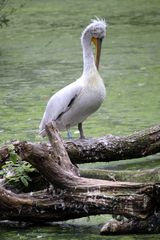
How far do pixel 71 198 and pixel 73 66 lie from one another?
4506mm

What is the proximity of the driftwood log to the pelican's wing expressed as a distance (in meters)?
1.21

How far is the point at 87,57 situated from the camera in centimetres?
518

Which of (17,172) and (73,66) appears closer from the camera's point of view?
(17,172)

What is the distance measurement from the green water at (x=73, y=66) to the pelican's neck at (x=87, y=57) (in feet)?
1.69

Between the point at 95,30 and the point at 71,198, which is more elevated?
the point at 95,30

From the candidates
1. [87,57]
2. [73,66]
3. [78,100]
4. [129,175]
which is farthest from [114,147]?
[73,66]

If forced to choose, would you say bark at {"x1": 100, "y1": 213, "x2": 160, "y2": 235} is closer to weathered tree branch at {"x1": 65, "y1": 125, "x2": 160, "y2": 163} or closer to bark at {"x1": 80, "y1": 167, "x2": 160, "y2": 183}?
bark at {"x1": 80, "y1": 167, "x2": 160, "y2": 183}

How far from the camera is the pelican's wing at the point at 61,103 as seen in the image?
16.3ft

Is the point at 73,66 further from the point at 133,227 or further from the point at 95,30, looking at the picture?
the point at 133,227

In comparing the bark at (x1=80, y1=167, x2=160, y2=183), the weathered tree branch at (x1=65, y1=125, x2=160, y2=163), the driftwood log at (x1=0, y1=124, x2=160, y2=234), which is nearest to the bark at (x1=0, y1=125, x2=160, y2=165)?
the weathered tree branch at (x1=65, y1=125, x2=160, y2=163)

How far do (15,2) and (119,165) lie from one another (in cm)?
834

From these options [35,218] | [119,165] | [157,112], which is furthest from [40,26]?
[35,218]

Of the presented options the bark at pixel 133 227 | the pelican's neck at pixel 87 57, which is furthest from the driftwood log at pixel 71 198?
the pelican's neck at pixel 87 57

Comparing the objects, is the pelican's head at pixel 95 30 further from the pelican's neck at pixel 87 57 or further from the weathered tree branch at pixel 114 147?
the weathered tree branch at pixel 114 147
